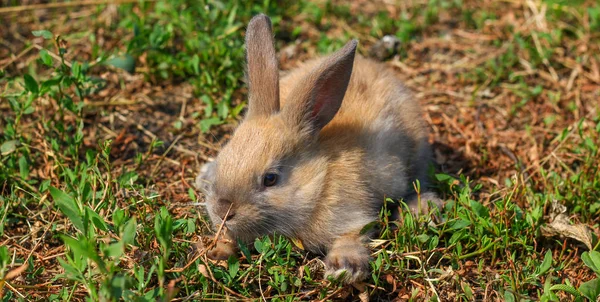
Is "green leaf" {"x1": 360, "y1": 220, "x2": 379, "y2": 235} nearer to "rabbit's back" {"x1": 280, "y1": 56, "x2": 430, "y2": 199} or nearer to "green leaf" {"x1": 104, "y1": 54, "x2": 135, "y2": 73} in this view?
"rabbit's back" {"x1": 280, "y1": 56, "x2": 430, "y2": 199}

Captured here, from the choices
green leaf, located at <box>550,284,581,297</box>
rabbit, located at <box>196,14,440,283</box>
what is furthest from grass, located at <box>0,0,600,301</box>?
rabbit, located at <box>196,14,440,283</box>

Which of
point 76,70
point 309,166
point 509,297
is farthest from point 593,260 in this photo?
point 76,70

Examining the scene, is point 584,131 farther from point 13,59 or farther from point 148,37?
point 13,59

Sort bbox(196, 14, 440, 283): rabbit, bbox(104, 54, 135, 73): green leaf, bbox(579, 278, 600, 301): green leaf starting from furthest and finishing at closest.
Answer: bbox(104, 54, 135, 73): green leaf < bbox(196, 14, 440, 283): rabbit < bbox(579, 278, 600, 301): green leaf

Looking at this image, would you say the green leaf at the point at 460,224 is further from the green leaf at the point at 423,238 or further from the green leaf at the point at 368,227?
the green leaf at the point at 368,227

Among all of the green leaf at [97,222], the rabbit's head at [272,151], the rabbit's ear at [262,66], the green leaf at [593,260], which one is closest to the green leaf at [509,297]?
the green leaf at [593,260]

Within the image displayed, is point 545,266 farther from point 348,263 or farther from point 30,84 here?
point 30,84
